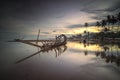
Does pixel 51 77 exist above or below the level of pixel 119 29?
below

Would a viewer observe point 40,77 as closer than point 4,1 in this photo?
Yes

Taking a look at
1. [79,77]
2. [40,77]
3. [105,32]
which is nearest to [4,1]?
[40,77]

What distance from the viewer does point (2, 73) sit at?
3.17m

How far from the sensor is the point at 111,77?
3086mm

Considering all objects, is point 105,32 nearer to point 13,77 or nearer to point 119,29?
point 119,29

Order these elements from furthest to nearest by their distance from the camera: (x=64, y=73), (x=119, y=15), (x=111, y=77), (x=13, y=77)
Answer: (x=119, y=15) → (x=64, y=73) → (x=111, y=77) → (x=13, y=77)

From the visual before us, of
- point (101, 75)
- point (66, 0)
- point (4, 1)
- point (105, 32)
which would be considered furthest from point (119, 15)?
point (101, 75)

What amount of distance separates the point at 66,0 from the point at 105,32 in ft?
72.7

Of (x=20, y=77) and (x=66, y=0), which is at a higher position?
(x=66, y=0)

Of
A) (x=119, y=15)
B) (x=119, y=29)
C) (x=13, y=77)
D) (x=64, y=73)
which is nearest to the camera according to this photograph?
(x=13, y=77)

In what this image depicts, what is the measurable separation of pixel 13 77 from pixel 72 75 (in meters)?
1.33

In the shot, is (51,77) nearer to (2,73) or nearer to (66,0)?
(2,73)

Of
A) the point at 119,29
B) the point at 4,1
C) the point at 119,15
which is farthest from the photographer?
the point at 119,29

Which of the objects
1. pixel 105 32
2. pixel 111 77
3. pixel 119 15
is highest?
pixel 119 15
